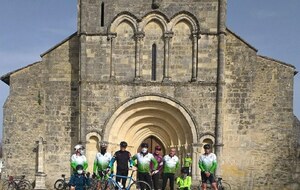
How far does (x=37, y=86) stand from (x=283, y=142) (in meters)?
10.3

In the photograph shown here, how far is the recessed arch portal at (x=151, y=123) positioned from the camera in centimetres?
1989

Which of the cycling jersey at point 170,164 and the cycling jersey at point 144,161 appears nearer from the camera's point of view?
the cycling jersey at point 144,161

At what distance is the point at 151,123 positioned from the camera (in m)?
21.0

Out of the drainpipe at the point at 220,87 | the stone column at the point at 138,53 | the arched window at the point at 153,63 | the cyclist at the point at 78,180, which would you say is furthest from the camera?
the arched window at the point at 153,63

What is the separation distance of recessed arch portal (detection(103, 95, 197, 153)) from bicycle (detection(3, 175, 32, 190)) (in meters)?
3.93

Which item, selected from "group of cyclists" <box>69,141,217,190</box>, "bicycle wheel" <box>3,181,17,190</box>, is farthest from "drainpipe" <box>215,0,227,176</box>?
"bicycle wheel" <box>3,181,17,190</box>

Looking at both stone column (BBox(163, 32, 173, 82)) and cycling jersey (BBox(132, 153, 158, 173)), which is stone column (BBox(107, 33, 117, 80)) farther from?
cycling jersey (BBox(132, 153, 158, 173))

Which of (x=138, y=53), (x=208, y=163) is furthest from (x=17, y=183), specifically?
(x=208, y=163)

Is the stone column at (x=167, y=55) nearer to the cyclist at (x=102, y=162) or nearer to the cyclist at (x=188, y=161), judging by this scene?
the cyclist at (x=188, y=161)

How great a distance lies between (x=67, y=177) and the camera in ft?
68.4

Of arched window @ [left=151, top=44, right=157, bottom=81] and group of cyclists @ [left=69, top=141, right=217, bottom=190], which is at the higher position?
Answer: arched window @ [left=151, top=44, right=157, bottom=81]

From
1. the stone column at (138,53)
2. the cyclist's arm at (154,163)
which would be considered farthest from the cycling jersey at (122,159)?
the stone column at (138,53)

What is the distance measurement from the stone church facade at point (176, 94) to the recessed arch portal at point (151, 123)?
0.04 metres

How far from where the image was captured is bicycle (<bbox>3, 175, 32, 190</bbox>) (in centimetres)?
2019
